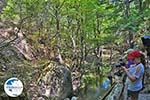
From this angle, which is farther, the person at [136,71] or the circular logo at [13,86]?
the circular logo at [13,86]

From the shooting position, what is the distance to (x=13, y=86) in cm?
933

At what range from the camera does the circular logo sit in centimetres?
912

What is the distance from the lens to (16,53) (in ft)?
44.9

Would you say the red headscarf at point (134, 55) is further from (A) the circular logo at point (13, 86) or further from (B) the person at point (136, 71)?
(A) the circular logo at point (13, 86)

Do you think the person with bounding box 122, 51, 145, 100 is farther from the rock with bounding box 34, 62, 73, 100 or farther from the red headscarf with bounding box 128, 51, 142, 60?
the rock with bounding box 34, 62, 73, 100

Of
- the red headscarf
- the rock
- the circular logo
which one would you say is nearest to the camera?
the red headscarf

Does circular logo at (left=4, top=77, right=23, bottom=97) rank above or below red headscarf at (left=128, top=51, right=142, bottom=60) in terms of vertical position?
below

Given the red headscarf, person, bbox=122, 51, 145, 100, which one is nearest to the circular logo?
person, bbox=122, 51, 145, 100

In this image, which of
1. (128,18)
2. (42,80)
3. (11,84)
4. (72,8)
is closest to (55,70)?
(42,80)

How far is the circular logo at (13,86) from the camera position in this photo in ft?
29.9

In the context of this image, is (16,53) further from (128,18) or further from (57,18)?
(128,18)

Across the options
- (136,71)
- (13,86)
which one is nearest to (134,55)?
(136,71)

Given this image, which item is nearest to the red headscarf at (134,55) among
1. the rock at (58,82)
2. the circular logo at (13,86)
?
the circular logo at (13,86)

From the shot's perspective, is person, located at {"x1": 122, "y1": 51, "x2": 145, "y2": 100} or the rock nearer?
person, located at {"x1": 122, "y1": 51, "x2": 145, "y2": 100}
